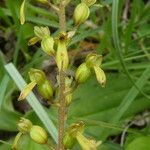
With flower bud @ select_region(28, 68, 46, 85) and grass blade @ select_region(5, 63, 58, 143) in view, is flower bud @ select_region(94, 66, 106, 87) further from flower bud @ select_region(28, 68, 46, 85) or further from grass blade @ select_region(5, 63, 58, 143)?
grass blade @ select_region(5, 63, 58, 143)

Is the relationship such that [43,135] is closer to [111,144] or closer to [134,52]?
[111,144]

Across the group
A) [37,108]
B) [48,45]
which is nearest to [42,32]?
[48,45]

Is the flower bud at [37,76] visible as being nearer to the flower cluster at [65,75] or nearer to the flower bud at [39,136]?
the flower cluster at [65,75]

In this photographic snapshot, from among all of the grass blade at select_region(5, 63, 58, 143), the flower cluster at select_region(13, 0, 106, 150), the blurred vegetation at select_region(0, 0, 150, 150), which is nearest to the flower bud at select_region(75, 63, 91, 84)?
the flower cluster at select_region(13, 0, 106, 150)

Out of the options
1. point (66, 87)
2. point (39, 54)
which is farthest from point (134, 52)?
point (66, 87)

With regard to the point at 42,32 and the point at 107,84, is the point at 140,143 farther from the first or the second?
the point at 42,32

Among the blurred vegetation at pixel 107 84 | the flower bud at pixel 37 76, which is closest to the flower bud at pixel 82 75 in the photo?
the flower bud at pixel 37 76

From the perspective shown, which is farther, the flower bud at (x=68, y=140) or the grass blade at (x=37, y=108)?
the grass blade at (x=37, y=108)

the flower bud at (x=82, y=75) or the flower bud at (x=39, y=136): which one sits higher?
the flower bud at (x=82, y=75)
